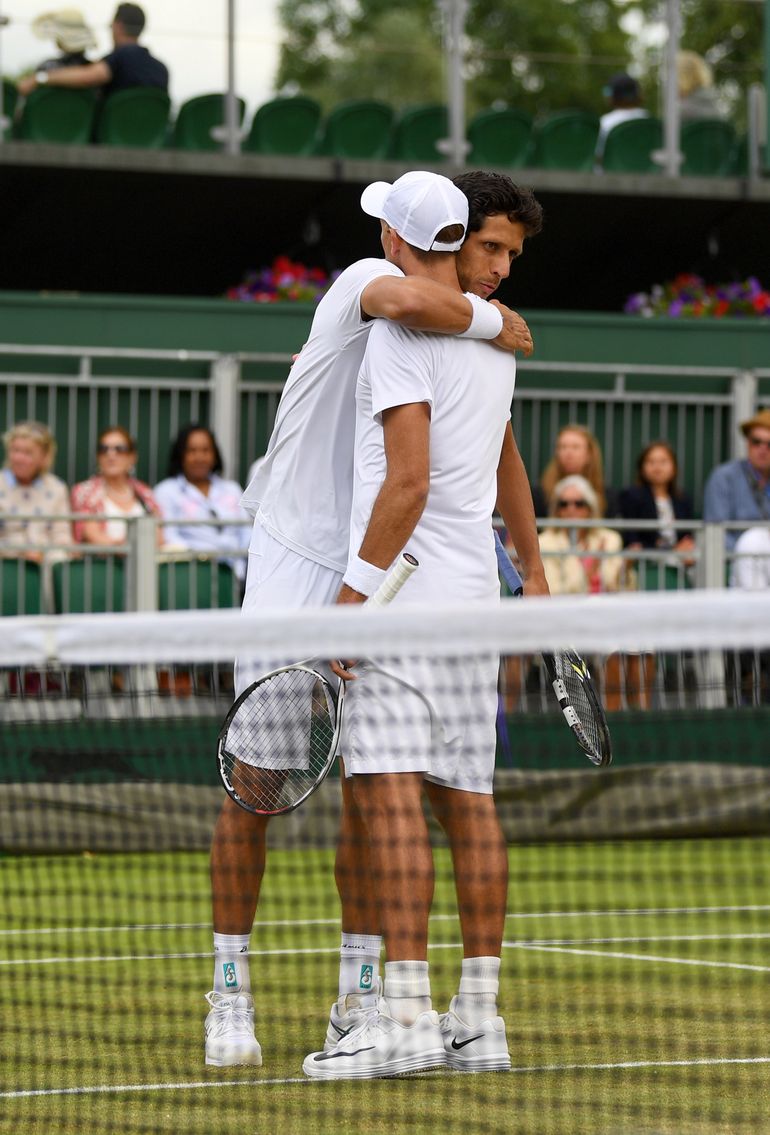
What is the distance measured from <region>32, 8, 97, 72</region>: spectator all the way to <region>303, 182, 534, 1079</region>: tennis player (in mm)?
11177

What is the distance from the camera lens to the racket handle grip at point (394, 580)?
4.52 m

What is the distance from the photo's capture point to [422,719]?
460cm

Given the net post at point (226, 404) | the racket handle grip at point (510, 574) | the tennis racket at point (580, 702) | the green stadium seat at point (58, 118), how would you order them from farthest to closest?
the green stadium seat at point (58, 118) < the net post at point (226, 404) < the racket handle grip at point (510, 574) < the tennis racket at point (580, 702)

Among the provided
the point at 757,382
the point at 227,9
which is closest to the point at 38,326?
the point at 227,9

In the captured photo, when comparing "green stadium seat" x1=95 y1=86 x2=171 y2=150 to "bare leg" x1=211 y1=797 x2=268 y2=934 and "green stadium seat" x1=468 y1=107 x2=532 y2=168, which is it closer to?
"green stadium seat" x1=468 y1=107 x2=532 y2=168

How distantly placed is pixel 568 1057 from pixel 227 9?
12.8 meters

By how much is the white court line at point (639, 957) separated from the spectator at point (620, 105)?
11.4m

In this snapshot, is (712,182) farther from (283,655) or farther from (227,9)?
(283,655)

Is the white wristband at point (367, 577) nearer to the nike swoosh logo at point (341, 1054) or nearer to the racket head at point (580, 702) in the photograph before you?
the racket head at point (580, 702)

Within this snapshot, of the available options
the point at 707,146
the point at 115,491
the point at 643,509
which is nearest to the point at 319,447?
the point at 115,491

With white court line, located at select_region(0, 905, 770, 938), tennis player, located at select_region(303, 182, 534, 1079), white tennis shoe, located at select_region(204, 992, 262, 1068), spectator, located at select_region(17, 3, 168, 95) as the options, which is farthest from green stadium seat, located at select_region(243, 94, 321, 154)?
white tennis shoe, located at select_region(204, 992, 262, 1068)

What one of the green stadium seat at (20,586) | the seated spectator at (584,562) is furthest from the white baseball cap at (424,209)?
the seated spectator at (584,562)

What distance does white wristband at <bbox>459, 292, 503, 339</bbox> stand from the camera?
185 inches

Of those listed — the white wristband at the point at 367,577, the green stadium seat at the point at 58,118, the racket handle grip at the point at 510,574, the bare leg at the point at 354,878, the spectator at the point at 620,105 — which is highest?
the spectator at the point at 620,105
